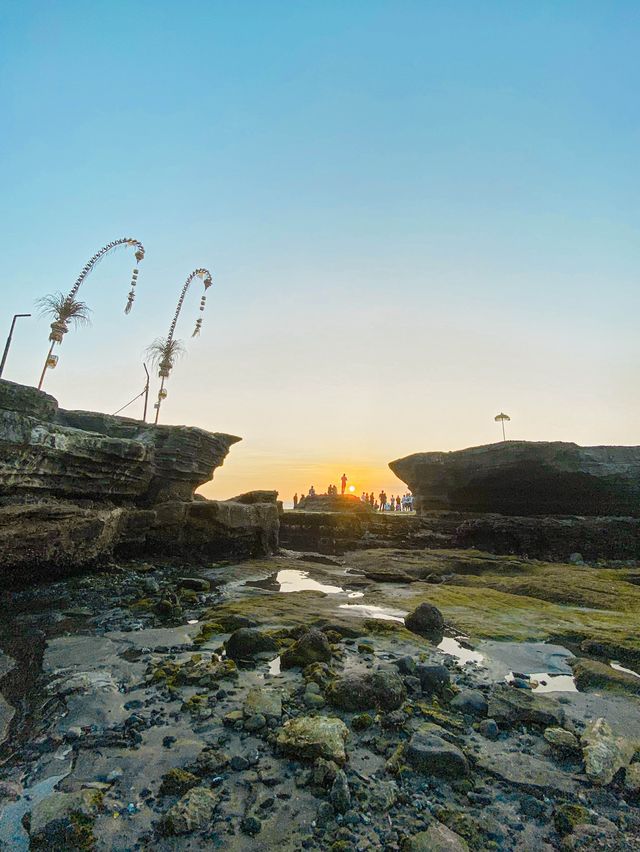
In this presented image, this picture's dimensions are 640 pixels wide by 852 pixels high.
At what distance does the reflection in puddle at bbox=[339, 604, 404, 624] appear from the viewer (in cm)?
1169

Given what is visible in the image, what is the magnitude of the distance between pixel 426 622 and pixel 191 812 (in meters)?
7.66

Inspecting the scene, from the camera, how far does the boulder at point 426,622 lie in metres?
10.0

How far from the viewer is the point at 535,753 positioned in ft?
15.8

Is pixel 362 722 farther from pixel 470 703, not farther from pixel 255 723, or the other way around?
pixel 470 703

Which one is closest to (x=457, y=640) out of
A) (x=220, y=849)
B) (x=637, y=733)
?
(x=637, y=733)

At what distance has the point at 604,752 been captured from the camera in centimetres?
451

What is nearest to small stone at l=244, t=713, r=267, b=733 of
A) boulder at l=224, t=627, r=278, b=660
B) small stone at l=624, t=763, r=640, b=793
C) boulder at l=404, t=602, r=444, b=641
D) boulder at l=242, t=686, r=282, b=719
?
boulder at l=242, t=686, r=282, b=719

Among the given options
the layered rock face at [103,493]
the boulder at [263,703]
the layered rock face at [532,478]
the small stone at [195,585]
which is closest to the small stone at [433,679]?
the boulder at [263,703]

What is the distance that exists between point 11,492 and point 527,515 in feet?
110

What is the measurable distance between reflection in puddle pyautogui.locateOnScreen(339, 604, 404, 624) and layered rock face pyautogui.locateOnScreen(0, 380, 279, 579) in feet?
32.0

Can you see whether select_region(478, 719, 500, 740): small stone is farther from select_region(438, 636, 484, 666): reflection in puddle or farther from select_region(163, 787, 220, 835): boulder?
select_region(163, 787, 220, 835): boulder

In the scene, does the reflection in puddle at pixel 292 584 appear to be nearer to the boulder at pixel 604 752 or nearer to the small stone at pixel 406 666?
the small stone at pixel 406 666

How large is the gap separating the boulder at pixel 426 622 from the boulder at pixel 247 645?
3887 millimetres

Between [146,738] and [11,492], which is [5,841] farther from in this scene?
[11,492]
